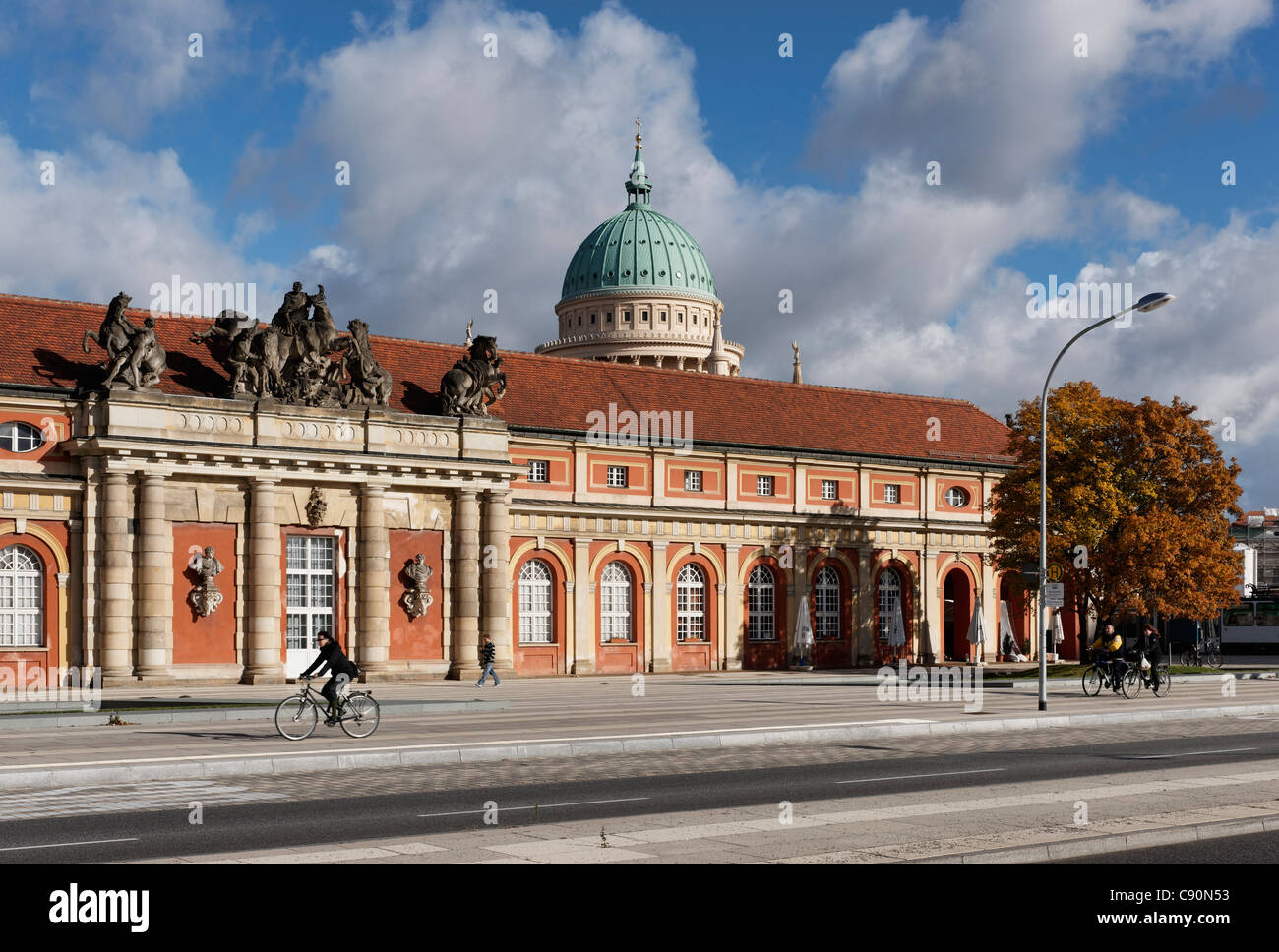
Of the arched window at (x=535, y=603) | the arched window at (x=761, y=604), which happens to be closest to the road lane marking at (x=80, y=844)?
the arched window at (x=535, y=603)

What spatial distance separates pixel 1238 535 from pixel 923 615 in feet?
271

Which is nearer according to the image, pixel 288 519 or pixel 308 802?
pixel 308 802

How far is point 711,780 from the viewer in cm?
1933

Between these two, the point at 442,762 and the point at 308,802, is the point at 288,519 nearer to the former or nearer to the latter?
the point at 442,762

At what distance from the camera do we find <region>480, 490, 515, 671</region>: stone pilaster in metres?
50.0

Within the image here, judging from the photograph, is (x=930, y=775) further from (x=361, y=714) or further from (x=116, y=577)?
(x=116, y=577)

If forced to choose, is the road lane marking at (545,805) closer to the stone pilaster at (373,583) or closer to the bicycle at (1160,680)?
the bicycle at (1160,680)

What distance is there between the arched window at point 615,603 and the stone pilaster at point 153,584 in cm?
1737

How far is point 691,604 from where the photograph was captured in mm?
58562

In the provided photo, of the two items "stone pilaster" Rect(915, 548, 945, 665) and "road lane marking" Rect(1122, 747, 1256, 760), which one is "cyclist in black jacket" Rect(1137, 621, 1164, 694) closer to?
"road lane marking" Rect(1122, 747, 1256, 760)

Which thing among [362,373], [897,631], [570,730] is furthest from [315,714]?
[897,631]

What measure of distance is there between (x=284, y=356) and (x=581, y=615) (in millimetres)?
15106

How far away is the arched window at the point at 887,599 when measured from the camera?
6369cm
